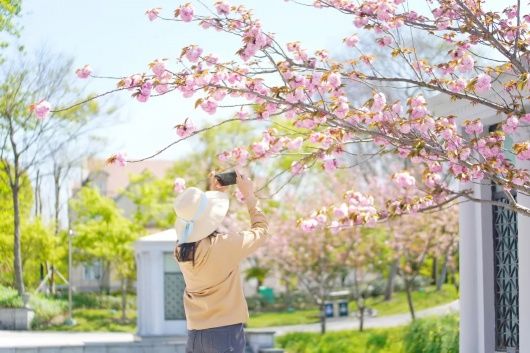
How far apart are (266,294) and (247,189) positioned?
2696 cm

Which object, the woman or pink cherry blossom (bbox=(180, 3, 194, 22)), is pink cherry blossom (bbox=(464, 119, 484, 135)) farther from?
the woman

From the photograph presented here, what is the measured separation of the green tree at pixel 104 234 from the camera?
3075cm

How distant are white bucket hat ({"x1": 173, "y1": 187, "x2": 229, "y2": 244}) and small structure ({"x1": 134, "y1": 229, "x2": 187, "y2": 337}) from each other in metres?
10.7

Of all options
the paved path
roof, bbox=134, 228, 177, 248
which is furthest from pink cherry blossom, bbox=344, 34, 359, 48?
the paved path

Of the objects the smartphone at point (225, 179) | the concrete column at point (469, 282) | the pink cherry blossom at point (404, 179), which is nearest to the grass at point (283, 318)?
the concrete column at point (469, 282)

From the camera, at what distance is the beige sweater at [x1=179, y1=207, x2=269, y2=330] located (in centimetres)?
570

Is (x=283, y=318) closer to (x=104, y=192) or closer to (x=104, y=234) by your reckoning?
(x=104, y=234)

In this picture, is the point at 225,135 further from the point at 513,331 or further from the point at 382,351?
the point at 513,331

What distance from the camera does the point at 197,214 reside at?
570 centimetres

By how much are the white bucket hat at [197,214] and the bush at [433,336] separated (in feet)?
24.4

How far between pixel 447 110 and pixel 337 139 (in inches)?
83.5

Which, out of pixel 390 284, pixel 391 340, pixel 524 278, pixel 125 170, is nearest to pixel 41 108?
pixel 524 278

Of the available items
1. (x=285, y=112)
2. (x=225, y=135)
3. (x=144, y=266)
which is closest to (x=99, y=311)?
(x=225, y=135)

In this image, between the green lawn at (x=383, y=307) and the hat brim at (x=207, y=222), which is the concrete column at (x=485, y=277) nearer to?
the hat brim at (x=207, y=222)
